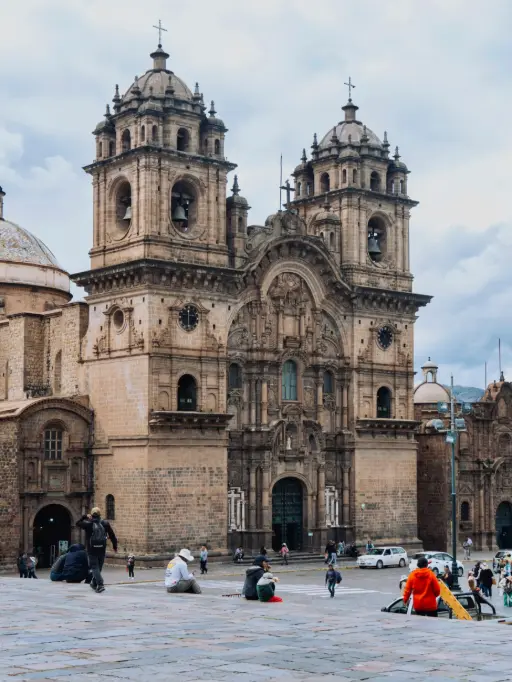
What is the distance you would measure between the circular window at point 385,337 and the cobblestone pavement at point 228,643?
39.1 metres

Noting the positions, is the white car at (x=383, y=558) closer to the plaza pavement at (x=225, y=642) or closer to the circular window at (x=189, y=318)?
the circular window at (x=189, y=318)

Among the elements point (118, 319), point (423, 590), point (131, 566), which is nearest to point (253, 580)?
point (423, 590)

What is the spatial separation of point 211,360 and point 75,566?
90.7ft

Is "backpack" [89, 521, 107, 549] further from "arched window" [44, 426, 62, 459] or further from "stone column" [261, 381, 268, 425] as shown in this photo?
"stone column" [261, 381, 268, 425]

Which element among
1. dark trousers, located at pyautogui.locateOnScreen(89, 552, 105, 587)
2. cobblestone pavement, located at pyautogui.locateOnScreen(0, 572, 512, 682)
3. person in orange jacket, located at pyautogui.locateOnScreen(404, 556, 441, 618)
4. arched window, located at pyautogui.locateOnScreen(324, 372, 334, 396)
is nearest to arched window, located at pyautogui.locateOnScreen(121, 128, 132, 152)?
arched window, located at pyautogui.locateOnScreen(324, 372, 334, 396)

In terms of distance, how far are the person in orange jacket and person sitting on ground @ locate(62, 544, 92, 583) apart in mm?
8215

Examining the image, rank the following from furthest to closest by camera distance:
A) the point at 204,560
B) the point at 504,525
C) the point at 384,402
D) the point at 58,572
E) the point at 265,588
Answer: the point at 504,525 < the point at 384,402 < the point at 204,560 < the point at 58,572 < the point at 265,588

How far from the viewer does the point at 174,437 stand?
50531mm

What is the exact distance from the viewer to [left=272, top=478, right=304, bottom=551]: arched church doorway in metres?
55.5

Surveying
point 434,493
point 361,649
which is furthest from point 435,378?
point 361,649

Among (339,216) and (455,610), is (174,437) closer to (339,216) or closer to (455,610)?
(339,216)

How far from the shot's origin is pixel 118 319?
172 ft

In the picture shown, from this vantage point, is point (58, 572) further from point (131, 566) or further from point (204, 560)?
point (204, 560)

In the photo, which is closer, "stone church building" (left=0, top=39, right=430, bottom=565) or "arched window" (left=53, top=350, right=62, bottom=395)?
"stone church building" (left=0, top=39, right=430, bottom=565)
